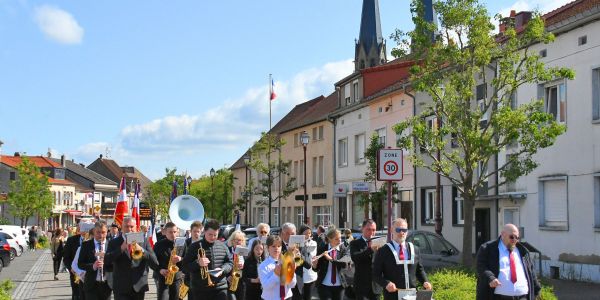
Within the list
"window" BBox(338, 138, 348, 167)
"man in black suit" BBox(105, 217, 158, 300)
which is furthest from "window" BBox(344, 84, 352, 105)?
"man in black suit" BBox(105, 217, 158, 300)

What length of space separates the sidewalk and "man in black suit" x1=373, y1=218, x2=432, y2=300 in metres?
10.3

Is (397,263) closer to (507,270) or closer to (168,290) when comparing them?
(507,270)

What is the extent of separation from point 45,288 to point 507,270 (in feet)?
Answer: 55.5

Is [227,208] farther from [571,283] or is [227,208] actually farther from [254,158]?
[571,283]

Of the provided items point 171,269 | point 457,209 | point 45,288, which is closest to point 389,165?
point 171,269

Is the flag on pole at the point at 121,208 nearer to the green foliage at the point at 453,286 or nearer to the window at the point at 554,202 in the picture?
the green foliage at the point at 453,286

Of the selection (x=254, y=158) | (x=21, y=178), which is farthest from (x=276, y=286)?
(x=21, y=178)

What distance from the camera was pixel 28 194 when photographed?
67.2 m

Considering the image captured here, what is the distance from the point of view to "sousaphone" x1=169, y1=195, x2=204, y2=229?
1580cm

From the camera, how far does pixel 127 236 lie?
11.1m

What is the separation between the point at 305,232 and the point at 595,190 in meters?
12.3

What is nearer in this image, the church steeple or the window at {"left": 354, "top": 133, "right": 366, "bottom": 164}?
the window at {"left": 354, "top": 133, "right": 366, "bottom": 164}

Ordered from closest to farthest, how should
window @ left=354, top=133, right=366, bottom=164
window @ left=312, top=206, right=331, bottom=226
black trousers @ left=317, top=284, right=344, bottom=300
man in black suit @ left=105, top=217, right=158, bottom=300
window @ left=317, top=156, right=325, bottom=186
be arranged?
man in black suit @ left=105, top=217, right=158, bottom=300 < black trousers @ left=317, top=284, right=344, bottom=300 < window @ left=354, top=133, right=366, bottom=164 < window @ left=312, top=206, right=331, bottom=226 < window @ left=317, top=156, right=325, bottom=186

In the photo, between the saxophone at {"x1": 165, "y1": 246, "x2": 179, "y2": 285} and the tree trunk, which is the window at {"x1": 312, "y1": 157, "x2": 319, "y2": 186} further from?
the saxophone at {"x1": 165, "y1": 246, "x2": 179, "y2": 285}
